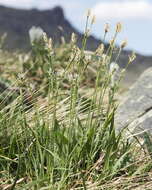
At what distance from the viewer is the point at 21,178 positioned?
8.50 ft

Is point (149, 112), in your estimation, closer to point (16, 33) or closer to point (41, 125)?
point (41, 125)

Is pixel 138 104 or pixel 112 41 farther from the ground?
pixel 112 41

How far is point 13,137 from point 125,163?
584 mm

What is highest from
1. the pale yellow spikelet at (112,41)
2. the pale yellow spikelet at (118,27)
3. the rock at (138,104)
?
the pale yellow spikelet at (118,27)

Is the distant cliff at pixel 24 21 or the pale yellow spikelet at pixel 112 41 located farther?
the distant cliff at pixel 24 21

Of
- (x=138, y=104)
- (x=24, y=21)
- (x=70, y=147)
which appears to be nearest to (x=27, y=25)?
(x=24, y=21)

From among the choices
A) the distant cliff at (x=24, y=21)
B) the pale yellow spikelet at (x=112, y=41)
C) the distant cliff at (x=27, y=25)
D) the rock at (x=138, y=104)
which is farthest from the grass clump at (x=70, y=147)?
the distant cliff at (x=24, y=21)

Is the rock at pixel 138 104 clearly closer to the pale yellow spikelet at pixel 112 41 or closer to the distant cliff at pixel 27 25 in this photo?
the pale yellow spikelet at pixel 112 41

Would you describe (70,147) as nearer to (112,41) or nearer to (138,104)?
(112,41)

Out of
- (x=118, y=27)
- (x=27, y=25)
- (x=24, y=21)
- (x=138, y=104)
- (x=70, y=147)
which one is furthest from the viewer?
(x=24, y=21)

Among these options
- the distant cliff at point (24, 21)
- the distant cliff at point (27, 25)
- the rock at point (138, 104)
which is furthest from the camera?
the distant cliff at point (24, 21)

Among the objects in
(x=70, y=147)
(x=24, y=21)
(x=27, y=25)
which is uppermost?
(x=24, y=21)

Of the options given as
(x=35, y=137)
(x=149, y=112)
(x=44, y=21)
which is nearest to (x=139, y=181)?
(x=35, y=137)

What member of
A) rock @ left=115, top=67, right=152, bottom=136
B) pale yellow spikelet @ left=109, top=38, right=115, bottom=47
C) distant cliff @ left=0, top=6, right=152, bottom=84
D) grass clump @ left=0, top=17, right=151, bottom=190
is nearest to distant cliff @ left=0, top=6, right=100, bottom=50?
distant cliff @ left=0, top=6, right=152, bottom=84
